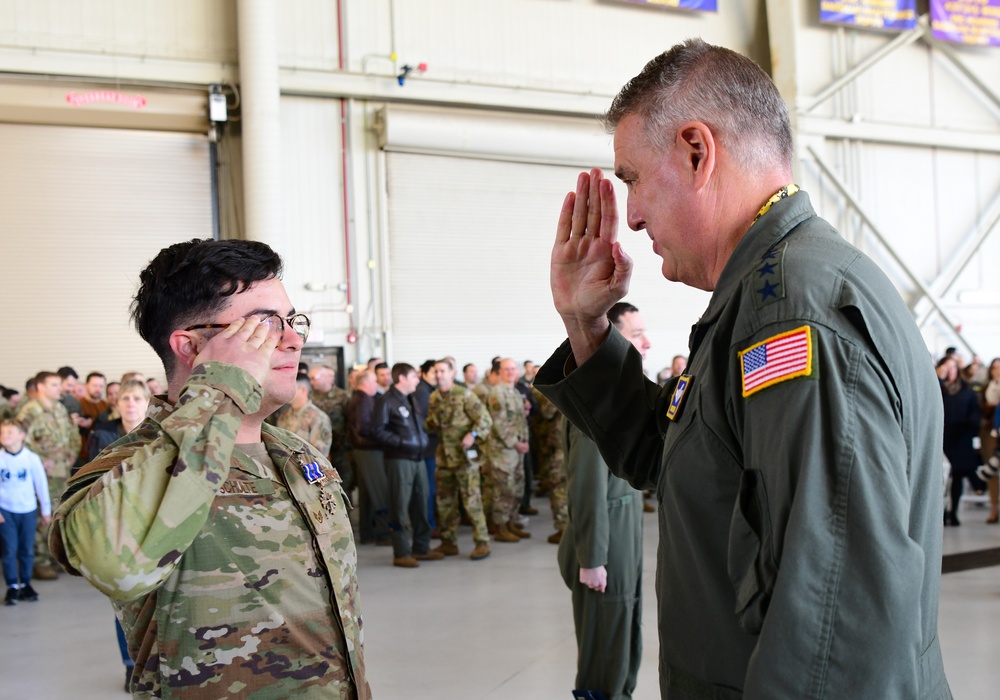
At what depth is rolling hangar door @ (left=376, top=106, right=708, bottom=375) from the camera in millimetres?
11781

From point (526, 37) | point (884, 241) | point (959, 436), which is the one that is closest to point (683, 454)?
point (959, 436)

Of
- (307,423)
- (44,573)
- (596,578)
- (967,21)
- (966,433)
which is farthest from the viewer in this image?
(967,21)

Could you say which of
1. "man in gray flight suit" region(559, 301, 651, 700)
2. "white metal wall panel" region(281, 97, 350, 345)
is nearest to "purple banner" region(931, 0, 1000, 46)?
"white metal wall panel" region(281, 97, 350, 345)

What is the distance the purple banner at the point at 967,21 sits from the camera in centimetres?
1452

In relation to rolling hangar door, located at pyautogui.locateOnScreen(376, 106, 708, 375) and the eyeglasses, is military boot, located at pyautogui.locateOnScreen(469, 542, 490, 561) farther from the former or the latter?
the eyeglasses

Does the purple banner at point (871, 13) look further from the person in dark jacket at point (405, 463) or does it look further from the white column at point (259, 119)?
the person in dark jacket at point (405, 463)

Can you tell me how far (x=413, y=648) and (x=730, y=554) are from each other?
168 inches

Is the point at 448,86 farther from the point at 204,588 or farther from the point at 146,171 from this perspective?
the point at 204,588

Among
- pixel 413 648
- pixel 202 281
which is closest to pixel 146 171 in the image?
pixel 413 648

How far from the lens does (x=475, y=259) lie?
40.4 feet

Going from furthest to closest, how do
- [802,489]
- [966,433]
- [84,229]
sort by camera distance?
[84,229]
[966,433]
[802,489]

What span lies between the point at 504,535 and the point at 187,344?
706 centimetres

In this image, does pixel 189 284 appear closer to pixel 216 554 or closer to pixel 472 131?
pixel 216 554

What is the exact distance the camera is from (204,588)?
1561 millimetres
